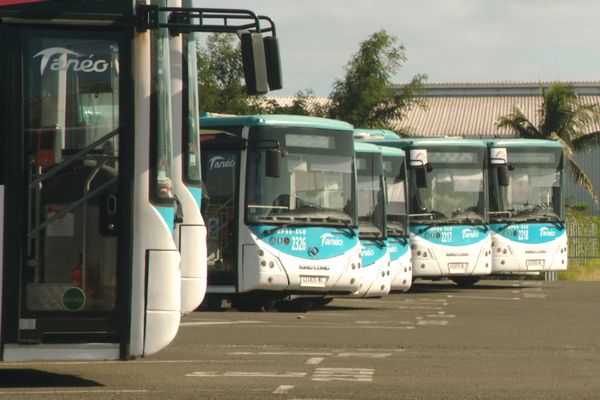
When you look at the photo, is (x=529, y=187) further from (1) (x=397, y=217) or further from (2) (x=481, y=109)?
(2) (x=481, y=109)

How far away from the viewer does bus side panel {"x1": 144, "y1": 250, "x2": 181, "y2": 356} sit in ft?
37.6

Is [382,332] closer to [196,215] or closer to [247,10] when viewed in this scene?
[196,215]

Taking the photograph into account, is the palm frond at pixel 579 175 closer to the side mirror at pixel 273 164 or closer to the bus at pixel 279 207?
the bus at pixel 279 207

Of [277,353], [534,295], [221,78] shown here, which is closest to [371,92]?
[221,78]

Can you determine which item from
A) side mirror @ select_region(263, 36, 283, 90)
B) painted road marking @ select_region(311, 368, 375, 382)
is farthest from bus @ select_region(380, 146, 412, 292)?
side mirror @ select_region(263, 36, 283, 90)

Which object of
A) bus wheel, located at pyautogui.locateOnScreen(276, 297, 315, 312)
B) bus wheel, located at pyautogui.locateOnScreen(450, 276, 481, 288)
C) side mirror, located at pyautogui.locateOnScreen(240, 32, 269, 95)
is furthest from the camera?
bus wheel, located at pyautogui.locateOnScreen(450, 276, 481, 288)

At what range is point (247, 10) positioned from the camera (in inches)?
434

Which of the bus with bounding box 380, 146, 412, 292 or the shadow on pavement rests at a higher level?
the bus with bounding box 380, 146, 412, 292

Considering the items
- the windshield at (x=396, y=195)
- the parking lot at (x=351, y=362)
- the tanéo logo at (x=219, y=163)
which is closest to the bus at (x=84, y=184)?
the parking lot at (x=351, y=362)

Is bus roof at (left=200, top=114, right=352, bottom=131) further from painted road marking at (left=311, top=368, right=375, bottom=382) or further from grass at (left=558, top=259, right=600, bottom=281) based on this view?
grass at (left=558, top=259, right=600, bottom=281)

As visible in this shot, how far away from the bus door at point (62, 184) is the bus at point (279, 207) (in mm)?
10768

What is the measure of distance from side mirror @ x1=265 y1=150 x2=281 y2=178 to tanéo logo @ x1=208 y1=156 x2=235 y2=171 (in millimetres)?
826

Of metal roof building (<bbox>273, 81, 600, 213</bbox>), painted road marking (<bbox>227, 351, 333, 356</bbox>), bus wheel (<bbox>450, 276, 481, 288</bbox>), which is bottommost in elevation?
bus wheel (<bbox>450, 276, 481, 288</bbox>)

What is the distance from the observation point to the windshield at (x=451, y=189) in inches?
1267
